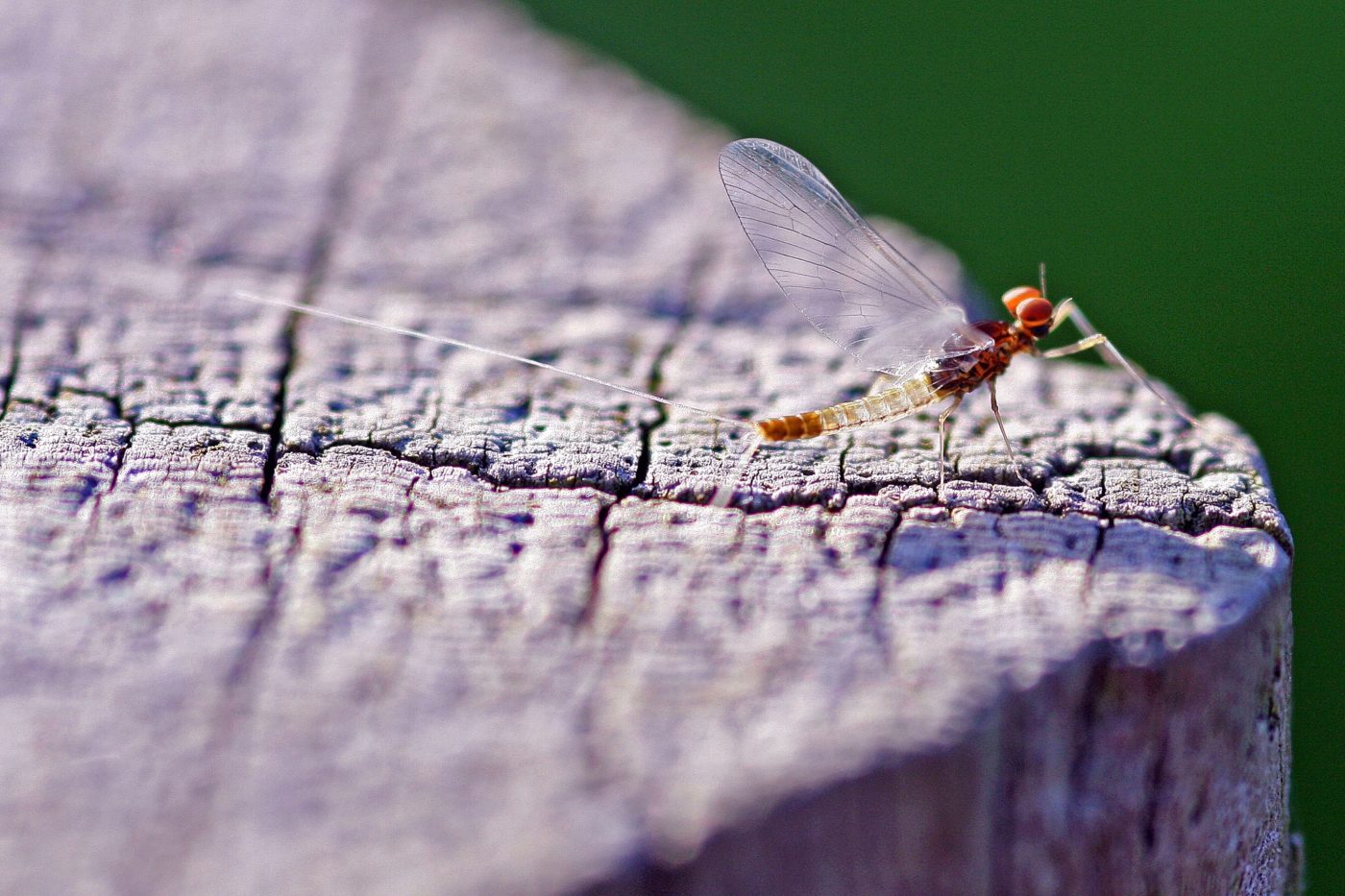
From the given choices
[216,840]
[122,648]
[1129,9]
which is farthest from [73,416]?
[1129,9]

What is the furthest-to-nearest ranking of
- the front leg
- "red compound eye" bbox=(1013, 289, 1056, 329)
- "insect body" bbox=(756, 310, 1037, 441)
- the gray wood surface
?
"red compound eye" bbox=(1013, 289, 1056, 329)
the front leg
"insect body" bbox=(756, 310, 1037, 441)
the gray wood surface

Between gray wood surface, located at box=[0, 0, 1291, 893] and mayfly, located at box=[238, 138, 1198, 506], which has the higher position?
mayfly, located at box=[238, 138, 1198, 506]

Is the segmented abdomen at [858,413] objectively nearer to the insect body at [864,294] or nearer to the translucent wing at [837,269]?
the insect body at [864,294]

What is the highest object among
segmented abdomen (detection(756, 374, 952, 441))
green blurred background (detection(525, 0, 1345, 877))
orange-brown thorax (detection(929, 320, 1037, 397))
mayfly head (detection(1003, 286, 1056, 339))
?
green blurred background (detection(525, 0, 1345, 877))

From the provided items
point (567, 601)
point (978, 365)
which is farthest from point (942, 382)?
point (567, 601)

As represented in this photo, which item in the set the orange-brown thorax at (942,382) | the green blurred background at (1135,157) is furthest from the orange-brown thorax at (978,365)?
the green blurred background at (1135,157)

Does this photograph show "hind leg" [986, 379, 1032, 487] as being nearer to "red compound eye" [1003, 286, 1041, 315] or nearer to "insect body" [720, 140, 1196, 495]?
"insect body" [720, 140, 1196, 495]

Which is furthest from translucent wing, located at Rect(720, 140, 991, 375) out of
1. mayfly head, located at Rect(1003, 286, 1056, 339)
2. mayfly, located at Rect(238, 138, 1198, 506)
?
mayfly head, located at Rect(1003, 286, 1056, 339)
